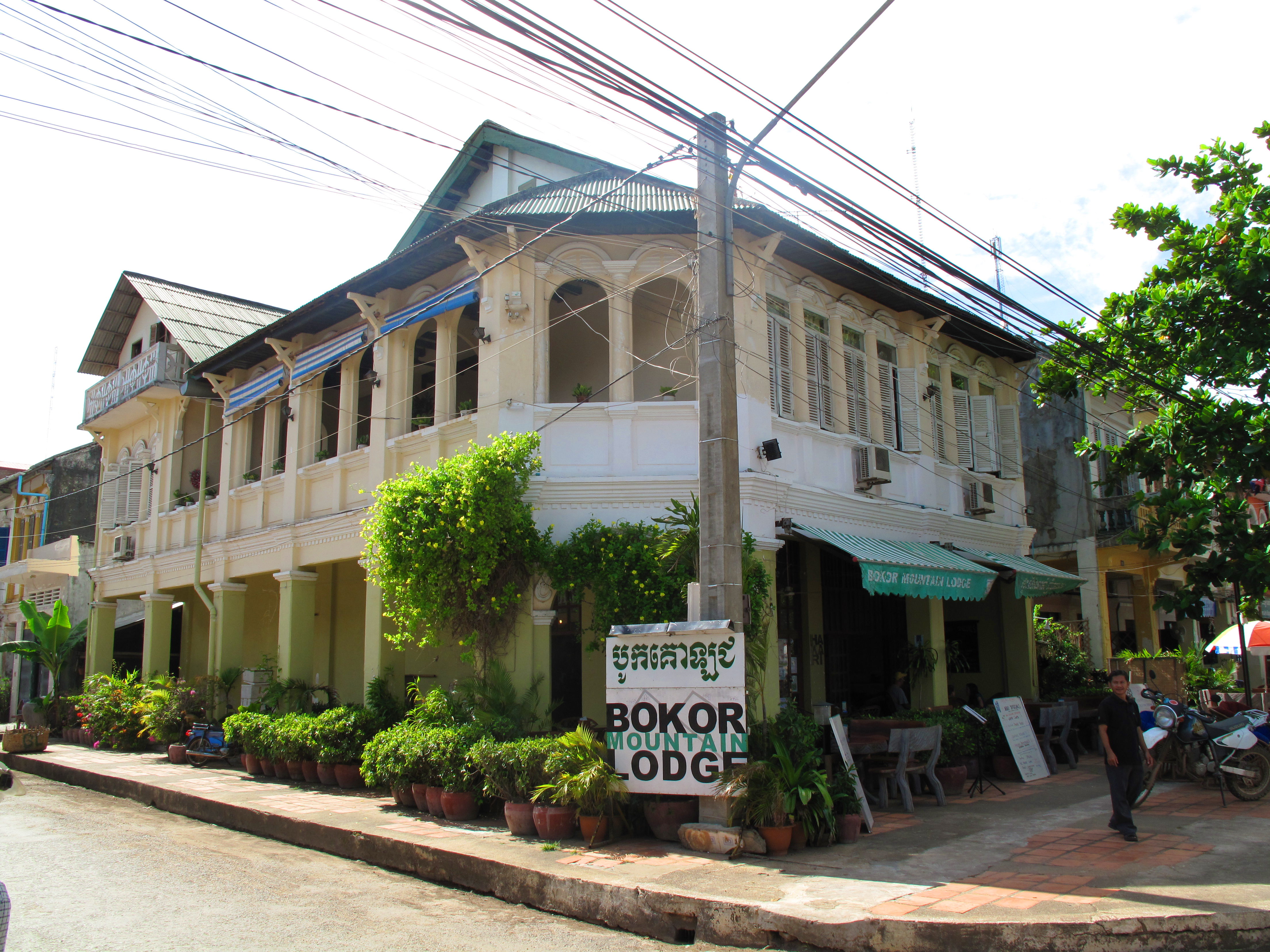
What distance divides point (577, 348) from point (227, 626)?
8.29 metres

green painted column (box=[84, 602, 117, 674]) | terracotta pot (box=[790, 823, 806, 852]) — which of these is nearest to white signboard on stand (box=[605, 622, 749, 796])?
terracotta pot (box=[790, 823, 806, 852])

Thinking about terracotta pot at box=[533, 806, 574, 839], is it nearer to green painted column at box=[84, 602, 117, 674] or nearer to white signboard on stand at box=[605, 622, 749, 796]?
white signboard on stand at box=[605, 622, 749, 796]

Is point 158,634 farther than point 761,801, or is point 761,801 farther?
point 158,634

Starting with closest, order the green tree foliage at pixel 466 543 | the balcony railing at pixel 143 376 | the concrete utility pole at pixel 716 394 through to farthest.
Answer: the concrete utility pole at pixel 716 394 → the green tree foliage at pixel 466 543 → the balcony railing at pixel 143 376

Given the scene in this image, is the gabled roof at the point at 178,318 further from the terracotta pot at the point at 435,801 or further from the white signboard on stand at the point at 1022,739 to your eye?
the white signboard on stand at the point at 1022,739

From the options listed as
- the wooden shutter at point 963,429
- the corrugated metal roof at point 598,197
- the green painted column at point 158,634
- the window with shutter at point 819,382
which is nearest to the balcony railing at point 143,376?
the green painted column at point 158,634

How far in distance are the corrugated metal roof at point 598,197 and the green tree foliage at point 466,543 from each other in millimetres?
2825

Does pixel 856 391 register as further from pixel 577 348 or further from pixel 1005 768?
pixel 1005 768

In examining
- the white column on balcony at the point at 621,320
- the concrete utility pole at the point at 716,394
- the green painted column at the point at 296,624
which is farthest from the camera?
the green painted column at the point at 296,624

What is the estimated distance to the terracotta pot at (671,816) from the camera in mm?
8102

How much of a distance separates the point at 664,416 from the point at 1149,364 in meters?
6.63

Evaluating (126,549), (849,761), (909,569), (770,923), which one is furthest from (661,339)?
(126,549)

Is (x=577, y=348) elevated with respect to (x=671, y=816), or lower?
elevated

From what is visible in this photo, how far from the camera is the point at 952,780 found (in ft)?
34.1
